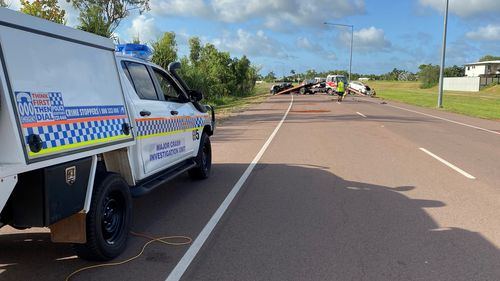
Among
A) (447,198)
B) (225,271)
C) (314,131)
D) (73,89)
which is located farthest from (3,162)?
(314,131)

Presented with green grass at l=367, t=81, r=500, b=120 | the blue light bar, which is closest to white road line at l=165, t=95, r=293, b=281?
the blue light bar

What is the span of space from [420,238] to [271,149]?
7.00 meters

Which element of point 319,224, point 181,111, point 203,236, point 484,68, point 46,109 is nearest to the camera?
point 46,109

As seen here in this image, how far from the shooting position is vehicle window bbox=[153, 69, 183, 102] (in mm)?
7113

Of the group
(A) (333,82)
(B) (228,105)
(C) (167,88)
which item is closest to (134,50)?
(C) (167,88)

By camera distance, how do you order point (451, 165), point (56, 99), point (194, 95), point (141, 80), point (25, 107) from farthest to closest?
point (451, 165) → point (194, 95) → point (141, 80) → point (56, 99) → point (25, 107)

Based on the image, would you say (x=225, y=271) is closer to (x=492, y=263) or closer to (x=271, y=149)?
(x=492, y=263)

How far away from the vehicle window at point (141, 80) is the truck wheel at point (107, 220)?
144cm

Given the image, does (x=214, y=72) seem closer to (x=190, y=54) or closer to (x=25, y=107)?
(x=190, y=54)

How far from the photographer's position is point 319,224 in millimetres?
5895

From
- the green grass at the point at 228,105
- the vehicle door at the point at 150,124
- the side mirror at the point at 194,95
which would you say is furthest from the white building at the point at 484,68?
the vehicle door at the point at 150,124

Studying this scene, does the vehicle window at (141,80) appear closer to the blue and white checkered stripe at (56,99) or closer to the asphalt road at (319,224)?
the asphalt road at (319,224)

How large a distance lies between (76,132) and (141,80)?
2033 mm

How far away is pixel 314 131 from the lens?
A: 16594 mm
